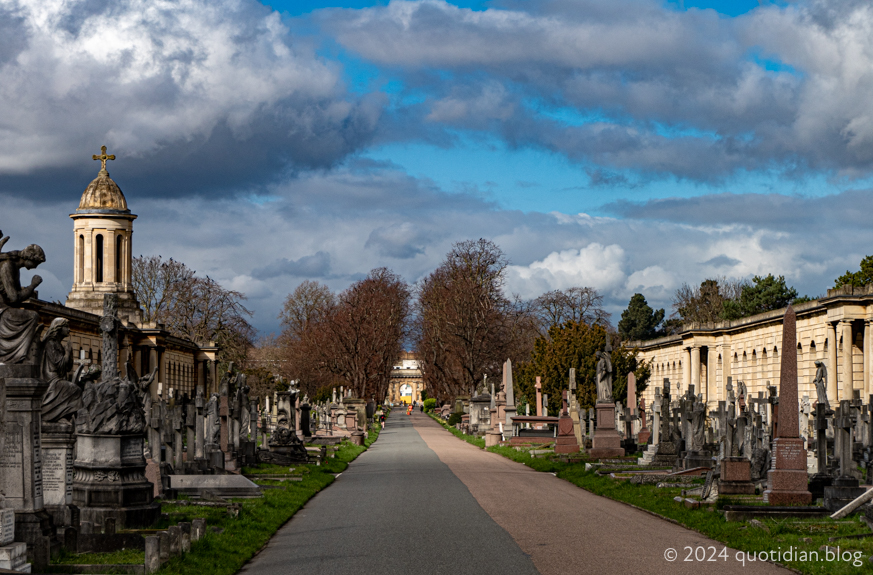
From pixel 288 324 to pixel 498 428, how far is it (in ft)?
179

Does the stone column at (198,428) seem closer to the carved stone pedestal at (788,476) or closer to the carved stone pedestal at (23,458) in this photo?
the carved stone pedestal at (23,458)

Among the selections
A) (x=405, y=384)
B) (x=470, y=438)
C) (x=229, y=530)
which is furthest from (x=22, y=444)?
(x=405, y=384)

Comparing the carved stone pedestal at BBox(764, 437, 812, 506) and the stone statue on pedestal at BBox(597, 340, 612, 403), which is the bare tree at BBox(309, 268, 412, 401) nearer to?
the stone statue on pedestal at BBox(597, 340, 612, 403)

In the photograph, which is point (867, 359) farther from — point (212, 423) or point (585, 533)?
point (585, 533)

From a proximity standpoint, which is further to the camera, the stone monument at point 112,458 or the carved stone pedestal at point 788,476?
the carved stone pedestal at point 788,476

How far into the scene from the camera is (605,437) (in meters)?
27.8

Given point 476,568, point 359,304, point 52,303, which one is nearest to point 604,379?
point 476,568

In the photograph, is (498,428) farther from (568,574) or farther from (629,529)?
(568,574)

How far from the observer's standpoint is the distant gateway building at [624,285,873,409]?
46281 millimetres

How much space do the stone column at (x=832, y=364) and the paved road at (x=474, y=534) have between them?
2954 cm

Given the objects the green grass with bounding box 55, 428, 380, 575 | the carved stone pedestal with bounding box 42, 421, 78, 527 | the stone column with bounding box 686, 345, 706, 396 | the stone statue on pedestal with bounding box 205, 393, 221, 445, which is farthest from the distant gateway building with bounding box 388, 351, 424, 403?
the carved stone pedestal with bounding box 42, 421, 78, 527

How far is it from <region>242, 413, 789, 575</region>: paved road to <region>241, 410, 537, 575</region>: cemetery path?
0.05 feet

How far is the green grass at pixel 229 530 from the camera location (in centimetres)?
1028

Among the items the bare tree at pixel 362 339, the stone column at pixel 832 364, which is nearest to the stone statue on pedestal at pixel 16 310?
the stone column at pixel 832 364
